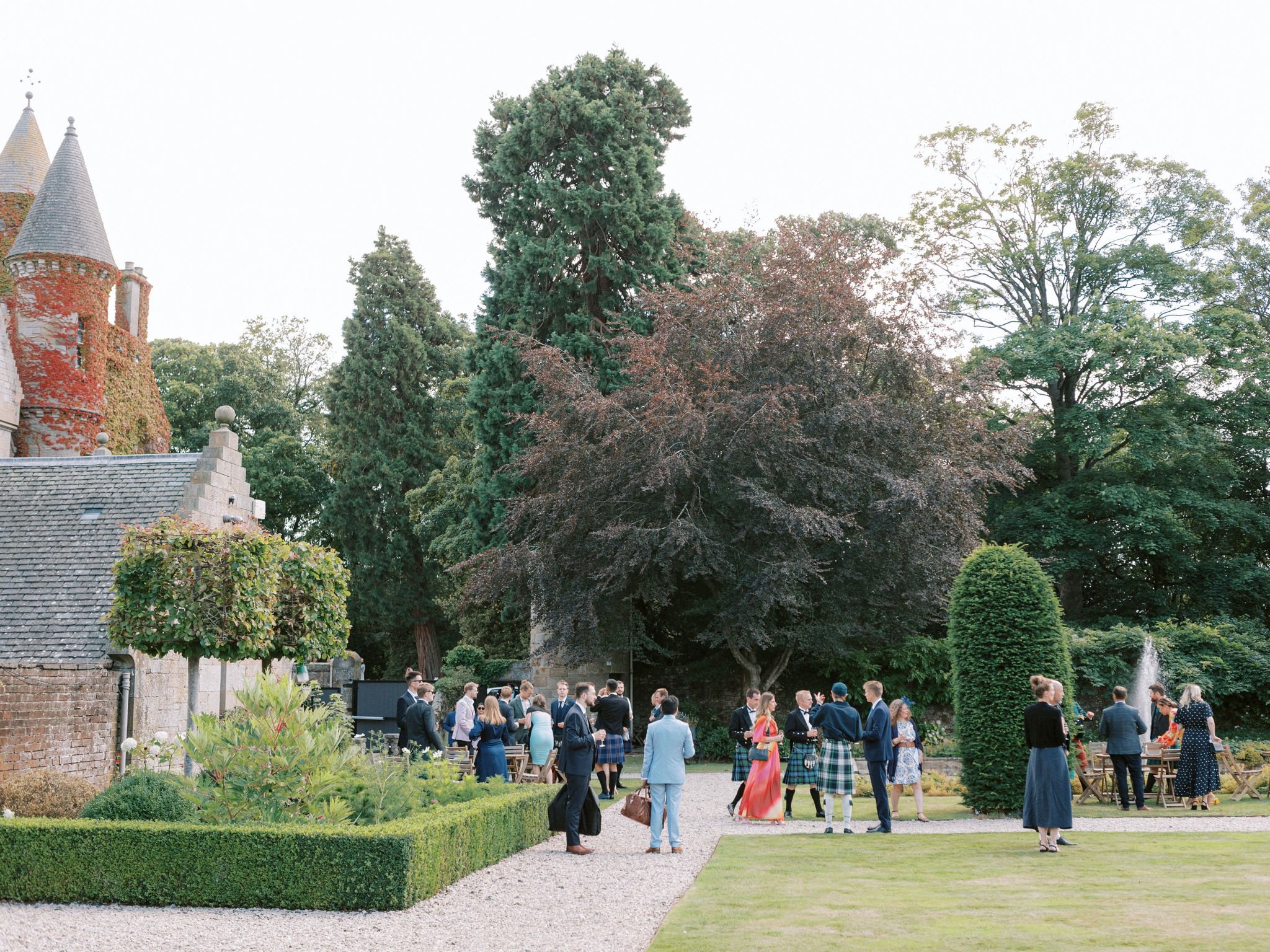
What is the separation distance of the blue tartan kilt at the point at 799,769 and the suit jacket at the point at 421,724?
4.45 m

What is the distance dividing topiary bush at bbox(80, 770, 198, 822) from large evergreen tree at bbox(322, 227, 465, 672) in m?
29.6

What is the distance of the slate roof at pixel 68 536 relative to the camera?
15.3 m

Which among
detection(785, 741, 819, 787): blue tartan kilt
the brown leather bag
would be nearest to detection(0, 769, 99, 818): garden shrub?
the brown leather bag

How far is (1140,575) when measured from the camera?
103 ft

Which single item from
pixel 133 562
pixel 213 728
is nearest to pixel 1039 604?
pixel 213 728

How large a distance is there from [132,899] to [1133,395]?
91.2ft

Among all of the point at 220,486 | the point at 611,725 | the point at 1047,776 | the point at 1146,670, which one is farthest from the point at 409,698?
the point at 1146,670

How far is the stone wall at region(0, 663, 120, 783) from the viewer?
1237 centimetres

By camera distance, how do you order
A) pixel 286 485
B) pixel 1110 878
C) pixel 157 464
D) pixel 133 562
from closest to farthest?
pixel 1110 878 < pixel 133 562 < pixel 157 464 < pixel 286 485

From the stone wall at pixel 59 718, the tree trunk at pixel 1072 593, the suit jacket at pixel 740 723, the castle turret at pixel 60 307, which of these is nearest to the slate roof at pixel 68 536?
the stone wall at pixel 59 718

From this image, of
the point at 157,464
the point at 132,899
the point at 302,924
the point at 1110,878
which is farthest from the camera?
the point at 157,464

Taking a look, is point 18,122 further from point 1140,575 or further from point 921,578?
point 1140,575

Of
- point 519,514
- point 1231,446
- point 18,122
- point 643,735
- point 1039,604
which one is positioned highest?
point 18,122

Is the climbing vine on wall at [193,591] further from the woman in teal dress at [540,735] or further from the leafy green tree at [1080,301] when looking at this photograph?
the leafy green tree at [1080,301]
